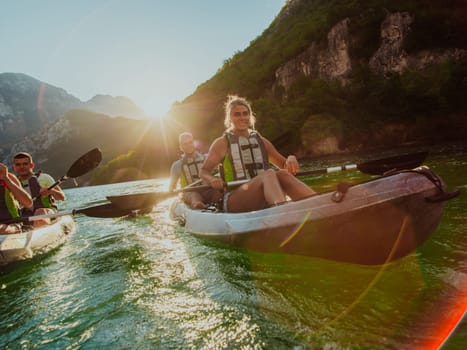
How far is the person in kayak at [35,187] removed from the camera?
19.5 feet

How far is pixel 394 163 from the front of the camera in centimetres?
404

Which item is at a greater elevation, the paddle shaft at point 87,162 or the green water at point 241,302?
the paddle shaft at point 87,162

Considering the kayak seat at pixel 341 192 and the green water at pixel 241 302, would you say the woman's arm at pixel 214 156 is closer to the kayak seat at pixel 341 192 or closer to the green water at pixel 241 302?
the green water at pixel 241 302

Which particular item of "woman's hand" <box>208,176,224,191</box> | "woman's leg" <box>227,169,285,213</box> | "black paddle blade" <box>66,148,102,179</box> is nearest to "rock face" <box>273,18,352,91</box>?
"black paddle blade" <box>66,148,102,179</box>

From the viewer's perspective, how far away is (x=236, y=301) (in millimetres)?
2707

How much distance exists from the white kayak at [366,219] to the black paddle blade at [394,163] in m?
1.23

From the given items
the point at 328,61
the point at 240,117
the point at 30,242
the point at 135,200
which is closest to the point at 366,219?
the point at 240,117

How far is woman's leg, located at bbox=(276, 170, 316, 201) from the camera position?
3.69 m

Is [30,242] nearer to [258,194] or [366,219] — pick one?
[258,194]

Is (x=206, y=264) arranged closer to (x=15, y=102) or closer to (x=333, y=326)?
(x=333, y=326)

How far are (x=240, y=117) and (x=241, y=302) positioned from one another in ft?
8.75

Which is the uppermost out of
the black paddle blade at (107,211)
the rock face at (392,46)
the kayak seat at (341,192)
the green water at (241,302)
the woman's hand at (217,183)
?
the rock face at (392,46)

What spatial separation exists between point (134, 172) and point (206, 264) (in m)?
65.3

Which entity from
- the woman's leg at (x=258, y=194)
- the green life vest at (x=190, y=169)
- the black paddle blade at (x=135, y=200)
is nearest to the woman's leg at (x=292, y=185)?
the woman's leg at (x=258, y=194)
